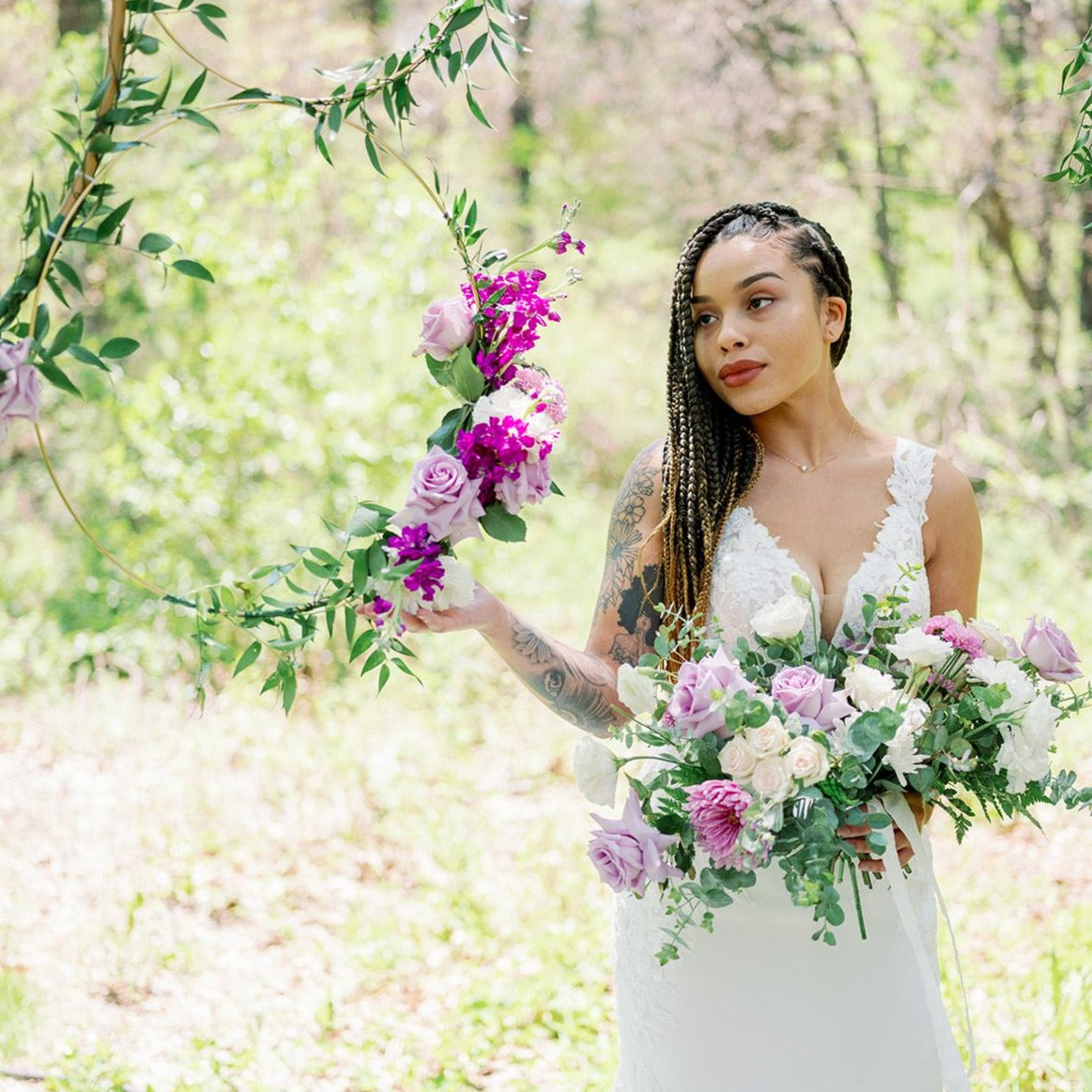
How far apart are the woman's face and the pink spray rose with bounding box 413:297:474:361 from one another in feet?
1.81

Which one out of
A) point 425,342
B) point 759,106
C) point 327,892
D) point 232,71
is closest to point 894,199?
point 759,106

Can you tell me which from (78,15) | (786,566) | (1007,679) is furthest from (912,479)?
(78,15)

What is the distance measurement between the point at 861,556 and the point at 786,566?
0.49 feet

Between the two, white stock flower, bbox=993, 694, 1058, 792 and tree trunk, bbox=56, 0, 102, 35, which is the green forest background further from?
white stock flower, bbox=993, 694, 1058, 792

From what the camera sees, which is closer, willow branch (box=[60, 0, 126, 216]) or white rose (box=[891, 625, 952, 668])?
willow branch (box=[60, 0, 126, 216])

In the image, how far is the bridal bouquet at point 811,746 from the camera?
5.57 feet

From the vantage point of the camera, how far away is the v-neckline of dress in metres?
2.20

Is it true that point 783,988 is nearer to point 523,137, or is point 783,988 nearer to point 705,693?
point 705,693

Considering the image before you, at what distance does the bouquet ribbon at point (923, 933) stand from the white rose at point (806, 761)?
0.29m

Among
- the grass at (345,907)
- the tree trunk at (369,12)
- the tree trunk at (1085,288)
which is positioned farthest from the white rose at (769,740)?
the tree trunk at (369,12)

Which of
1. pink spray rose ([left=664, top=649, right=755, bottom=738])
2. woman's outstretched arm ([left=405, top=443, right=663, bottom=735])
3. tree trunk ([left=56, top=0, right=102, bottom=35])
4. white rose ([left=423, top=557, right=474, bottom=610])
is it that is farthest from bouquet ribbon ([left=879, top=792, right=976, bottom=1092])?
tree trunk ([left=56, top=0, right=102, bottom=35])

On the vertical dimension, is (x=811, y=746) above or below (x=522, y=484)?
below

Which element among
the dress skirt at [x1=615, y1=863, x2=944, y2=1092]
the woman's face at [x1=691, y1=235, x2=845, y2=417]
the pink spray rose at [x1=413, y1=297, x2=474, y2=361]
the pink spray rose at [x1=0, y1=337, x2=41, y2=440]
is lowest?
the dress skirt at [x1=615, y1=863, x2=944, y2=1092]

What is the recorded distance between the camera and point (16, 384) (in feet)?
4.83
